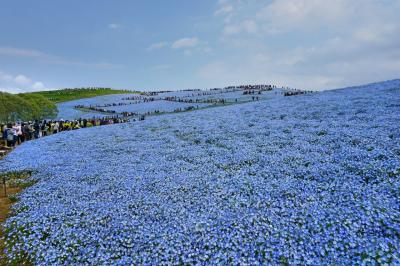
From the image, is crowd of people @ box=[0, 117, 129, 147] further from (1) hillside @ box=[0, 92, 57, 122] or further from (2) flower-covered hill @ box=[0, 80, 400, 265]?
(1) hillside @ box=[0, 92, 57, 122]

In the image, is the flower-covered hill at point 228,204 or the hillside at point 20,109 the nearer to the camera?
the flower-covered hill at point 228,204

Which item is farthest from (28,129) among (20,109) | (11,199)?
(20,109)

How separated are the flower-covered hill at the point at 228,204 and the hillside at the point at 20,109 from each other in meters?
51.5

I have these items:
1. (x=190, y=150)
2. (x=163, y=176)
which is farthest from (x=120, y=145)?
(x=163, y=176)

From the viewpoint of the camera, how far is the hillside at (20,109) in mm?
62281

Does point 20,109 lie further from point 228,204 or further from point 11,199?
point 228,204

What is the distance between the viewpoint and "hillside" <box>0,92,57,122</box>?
204ft

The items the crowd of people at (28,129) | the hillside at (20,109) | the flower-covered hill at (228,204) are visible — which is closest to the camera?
the flower-covered hill at (228,204)

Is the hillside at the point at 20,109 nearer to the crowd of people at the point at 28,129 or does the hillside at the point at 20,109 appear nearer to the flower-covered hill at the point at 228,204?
the crowd of people at the point at 28,129

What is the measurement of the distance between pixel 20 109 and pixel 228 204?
225 ft

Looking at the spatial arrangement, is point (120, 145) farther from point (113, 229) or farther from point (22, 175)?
point (113, 229)

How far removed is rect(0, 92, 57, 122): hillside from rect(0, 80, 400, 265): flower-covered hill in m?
51.5

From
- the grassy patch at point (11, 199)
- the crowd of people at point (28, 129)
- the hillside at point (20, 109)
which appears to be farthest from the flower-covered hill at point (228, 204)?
the hillside at point (20, 109)

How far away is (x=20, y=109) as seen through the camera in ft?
211
